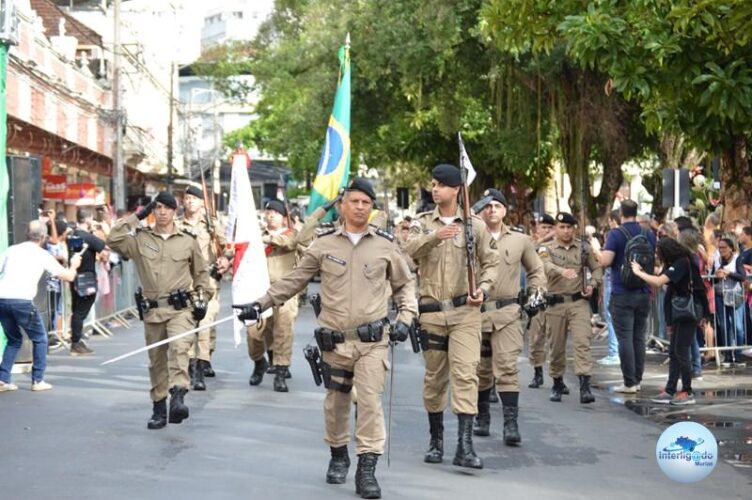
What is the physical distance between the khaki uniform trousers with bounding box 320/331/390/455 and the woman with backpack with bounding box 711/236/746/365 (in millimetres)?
9142

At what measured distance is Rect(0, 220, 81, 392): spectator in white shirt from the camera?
45.0 ft

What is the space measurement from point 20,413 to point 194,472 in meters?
3.54

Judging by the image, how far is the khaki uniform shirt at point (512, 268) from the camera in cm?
1116

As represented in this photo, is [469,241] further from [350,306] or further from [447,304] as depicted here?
[350,306]

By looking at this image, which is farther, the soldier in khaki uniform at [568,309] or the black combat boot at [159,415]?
the soldier in khaki uniform at [568,309]

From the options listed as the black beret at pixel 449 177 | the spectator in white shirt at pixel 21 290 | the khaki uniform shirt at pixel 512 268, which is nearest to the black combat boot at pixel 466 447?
the khaki uniform shirt at pixel 512 268

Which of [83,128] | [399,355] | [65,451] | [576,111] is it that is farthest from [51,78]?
[65,451]

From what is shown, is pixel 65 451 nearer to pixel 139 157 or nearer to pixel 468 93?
pixel 468 93

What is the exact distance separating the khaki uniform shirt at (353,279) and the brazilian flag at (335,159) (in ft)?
23.3

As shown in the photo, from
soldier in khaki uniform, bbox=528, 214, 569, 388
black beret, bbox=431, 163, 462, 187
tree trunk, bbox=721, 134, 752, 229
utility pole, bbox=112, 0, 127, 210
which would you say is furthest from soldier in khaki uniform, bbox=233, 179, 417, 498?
utility pole, bbox=112, 0, 127, 210

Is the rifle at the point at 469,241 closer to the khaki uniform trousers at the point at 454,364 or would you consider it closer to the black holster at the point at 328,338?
the khaki uniform trousers at the point at 454,364

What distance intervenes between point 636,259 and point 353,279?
17.0 feet

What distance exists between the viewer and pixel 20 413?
12320 millimetres

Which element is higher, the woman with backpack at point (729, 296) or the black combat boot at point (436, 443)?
the woman with backpack at point (729, 296)
